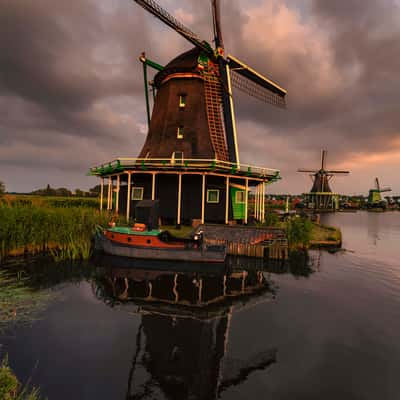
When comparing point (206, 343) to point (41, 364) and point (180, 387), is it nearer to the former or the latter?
point (180, 387)

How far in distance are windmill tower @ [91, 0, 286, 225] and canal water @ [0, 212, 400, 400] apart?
9.00 metres

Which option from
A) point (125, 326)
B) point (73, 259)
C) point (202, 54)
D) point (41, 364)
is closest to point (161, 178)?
point (73, 259)

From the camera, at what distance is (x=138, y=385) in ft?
15.2

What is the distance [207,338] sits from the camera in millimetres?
6324

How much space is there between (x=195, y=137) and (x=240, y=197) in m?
6.79

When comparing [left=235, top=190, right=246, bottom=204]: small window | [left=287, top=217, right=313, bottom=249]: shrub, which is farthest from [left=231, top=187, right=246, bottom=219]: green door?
[left=287, top=217, right=313, bottom=249]: shrub

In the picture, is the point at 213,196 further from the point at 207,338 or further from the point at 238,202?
the point at 207,338

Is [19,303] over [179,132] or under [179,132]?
under

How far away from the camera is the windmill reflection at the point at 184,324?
4773 mm

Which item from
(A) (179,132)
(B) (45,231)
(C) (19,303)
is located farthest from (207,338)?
(A) (179,132)

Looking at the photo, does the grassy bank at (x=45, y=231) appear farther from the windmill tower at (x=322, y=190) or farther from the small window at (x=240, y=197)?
the windmill tower at (x=322, y=190)

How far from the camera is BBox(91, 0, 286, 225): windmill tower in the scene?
1942 cm

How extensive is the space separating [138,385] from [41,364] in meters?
2.39

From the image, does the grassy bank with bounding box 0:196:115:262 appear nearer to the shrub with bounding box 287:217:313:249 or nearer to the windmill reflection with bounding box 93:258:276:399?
the windmill reflection with bounding box 93:258:276:399
